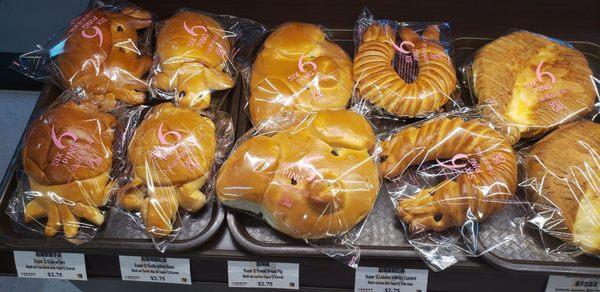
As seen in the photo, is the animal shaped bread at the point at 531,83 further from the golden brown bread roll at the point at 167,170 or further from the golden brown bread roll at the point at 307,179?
the golden brown bread roll at the point at 167,170

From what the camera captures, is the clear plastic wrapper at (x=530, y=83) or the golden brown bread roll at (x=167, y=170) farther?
the clear plastic wrapper at (x=530, y=83)

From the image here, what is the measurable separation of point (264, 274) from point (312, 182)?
26cm

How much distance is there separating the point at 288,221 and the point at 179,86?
555 mm

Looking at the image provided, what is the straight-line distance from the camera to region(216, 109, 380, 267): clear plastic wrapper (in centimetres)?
131

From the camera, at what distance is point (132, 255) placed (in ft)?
4.53

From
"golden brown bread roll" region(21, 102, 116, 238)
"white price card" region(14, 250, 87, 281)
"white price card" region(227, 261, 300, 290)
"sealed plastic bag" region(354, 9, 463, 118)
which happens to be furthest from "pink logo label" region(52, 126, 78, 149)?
"sealed plastic bag" region(354, 9, 463, 118)

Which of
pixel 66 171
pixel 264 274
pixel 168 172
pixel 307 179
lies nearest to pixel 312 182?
pixel 307 179

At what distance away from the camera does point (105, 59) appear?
5.47ft

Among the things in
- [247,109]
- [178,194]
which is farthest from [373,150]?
[178,194]

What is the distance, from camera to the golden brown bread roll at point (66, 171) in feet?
4.60

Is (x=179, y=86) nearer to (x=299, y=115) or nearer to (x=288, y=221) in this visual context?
(x=299, y=115)

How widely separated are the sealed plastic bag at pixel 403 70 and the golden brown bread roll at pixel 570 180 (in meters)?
0.28

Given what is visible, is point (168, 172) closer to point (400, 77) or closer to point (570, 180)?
point (400, 77)

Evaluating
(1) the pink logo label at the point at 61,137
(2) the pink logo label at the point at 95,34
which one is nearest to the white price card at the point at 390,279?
(1) the pink logo label at the point at 61,137
